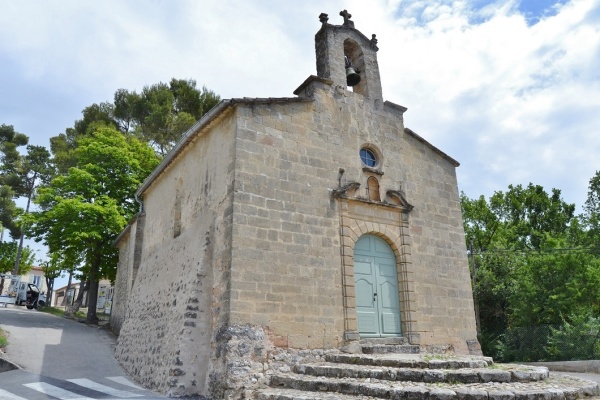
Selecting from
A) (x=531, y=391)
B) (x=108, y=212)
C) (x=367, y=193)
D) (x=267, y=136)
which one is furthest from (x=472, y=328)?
(x=108, y=212)

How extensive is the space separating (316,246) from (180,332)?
299 cm

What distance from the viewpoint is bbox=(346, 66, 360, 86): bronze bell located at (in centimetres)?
1112

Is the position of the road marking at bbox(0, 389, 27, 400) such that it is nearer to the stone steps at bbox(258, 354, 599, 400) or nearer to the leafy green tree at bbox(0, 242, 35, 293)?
the stone steps at bbox(258, 354, 599, 400)

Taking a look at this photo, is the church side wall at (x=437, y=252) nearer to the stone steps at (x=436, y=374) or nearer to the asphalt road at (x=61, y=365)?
the stone steps at (x=436, y=374)

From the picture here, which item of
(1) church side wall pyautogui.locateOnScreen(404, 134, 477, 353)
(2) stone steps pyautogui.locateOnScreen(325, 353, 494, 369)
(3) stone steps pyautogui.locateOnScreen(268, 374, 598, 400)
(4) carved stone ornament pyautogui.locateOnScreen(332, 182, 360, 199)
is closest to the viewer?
(3) stone steps pyautogui.locateOnScreen(268, 374, 598, 400)

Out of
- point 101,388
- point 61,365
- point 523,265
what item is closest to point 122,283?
point 61,365

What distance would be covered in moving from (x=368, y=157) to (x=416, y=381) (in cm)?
528

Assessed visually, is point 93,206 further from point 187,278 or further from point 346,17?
point 346,17

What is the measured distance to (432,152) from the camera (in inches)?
462

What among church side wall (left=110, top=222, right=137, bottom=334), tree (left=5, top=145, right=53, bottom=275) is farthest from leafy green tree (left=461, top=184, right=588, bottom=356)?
tree (left=5, top=145, right=53, bottom=275)

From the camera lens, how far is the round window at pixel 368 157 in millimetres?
10492

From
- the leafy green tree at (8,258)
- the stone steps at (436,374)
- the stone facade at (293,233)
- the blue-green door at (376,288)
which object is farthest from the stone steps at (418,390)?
the leafy green tree at (8,258)

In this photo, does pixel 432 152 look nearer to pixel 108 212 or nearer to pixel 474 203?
pixel 108 212

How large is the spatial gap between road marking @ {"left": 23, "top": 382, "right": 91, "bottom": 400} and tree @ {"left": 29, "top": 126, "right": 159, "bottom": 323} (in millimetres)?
9820
